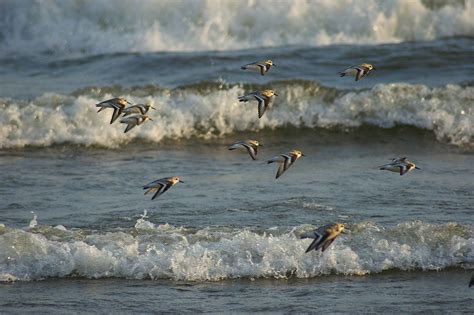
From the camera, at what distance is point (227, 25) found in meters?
25.1

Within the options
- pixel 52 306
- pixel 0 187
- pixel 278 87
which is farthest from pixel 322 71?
pixel 52 306

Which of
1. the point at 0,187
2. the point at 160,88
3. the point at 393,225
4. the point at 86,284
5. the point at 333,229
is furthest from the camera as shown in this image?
the point at 160,88

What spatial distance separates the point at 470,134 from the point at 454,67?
3.49 meters

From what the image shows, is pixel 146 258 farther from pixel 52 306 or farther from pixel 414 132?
pixel 414 132

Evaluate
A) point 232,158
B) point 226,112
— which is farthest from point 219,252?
point 226,112

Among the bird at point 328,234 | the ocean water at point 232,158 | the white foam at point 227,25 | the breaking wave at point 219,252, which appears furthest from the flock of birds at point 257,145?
the white foam at point 227,25

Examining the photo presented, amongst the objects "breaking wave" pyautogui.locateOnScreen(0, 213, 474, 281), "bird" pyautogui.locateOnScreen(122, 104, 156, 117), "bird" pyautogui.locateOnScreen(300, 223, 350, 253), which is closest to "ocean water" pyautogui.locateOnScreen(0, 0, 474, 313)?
"breaking wave" pyautogui.locateOnScreen(0, 213, 474, 281)

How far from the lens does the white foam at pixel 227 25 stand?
80.9 feet

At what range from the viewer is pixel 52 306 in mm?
9641

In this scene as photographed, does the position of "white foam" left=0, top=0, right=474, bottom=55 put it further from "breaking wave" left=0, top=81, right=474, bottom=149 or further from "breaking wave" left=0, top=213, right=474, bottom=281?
"breaking wave" left=0, top=213, right=474, bottom=281

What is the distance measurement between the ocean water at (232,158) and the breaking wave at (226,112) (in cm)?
4

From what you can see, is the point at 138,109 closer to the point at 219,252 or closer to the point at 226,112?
the point at 219,252

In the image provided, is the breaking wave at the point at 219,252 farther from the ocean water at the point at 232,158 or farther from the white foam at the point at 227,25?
the white foam at the point at 227,25

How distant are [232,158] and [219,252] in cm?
513
